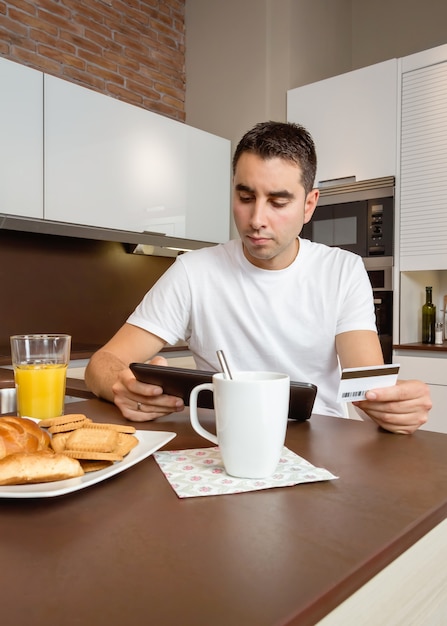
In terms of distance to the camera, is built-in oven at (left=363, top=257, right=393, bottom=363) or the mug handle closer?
the mug handle

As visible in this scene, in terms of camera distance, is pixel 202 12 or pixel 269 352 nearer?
pixel 269 352

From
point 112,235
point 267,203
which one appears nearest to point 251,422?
point 267,203

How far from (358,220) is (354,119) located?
53cm

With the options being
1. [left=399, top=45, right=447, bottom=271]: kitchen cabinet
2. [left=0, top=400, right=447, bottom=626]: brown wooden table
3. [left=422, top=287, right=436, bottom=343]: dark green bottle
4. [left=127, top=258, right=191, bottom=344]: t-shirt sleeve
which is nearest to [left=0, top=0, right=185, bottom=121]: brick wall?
[left=399, top=45, right=447, bottom=271]: kitchen cabinet

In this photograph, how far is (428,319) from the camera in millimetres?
2910

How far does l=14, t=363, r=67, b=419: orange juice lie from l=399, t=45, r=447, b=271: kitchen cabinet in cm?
218

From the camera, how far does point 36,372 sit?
3.11 feet

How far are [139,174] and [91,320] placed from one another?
2.70ft

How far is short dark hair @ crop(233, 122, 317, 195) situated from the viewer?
128 cm

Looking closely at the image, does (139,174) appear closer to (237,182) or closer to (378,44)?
(237,182)

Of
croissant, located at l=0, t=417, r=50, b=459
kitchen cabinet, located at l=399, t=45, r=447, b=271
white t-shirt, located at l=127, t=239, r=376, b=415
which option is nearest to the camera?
croissant, located at l=0, t=417, r=50, b=459

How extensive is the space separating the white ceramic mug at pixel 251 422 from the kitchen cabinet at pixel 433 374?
6.93 feet

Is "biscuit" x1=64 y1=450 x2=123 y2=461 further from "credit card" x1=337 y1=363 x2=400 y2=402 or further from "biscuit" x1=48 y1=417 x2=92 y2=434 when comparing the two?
"credit card" x1=337 y1=363 x2=400 y2=402

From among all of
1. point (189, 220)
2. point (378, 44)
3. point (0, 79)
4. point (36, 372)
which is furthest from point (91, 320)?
point (378, 44)
